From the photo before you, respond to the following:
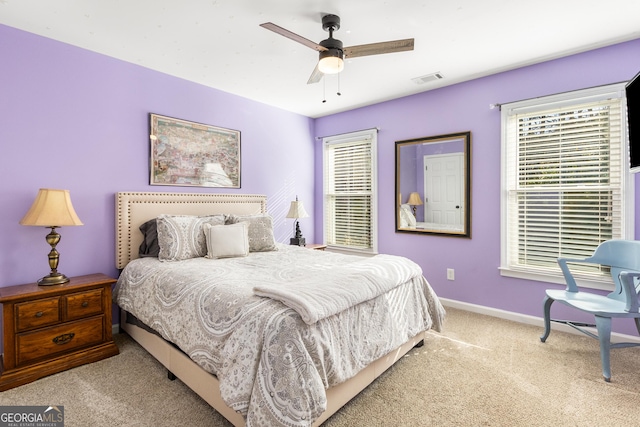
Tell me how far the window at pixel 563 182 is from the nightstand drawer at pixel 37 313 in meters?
4.00

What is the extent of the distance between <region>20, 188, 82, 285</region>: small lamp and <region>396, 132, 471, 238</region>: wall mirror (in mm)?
3449

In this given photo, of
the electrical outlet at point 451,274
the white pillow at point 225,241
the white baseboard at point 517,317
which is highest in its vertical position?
the white pillow at point 225,241

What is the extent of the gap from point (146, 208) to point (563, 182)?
4061 mm

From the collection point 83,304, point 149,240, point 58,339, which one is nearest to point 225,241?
point 149,240

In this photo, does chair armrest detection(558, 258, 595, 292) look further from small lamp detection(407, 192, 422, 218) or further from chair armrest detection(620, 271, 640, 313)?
small lamp detection(407, 192, 422, 218)

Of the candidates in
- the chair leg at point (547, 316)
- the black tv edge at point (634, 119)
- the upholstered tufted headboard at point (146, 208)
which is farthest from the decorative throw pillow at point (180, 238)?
the black tv edge at point (634, 119)

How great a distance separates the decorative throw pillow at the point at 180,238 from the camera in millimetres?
2814

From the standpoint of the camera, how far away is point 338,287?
185cm

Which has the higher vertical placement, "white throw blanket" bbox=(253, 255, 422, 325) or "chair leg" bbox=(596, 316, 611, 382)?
"white throw blanket" bbox=(253, 255, 422, 325)

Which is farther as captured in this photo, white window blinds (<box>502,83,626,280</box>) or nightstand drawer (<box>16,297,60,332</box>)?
white window blinds (<box>502,83,626,280</box>)

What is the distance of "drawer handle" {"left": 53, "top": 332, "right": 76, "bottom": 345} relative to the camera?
7.60 feet

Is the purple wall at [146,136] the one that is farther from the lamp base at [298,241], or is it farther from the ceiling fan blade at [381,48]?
the ceiling fan blade at [381,48]

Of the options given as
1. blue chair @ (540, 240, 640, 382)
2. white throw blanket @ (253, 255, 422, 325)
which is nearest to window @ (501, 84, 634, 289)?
blue chair @ (540, 240, 640, 382)

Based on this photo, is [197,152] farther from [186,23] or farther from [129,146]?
[186,23]
